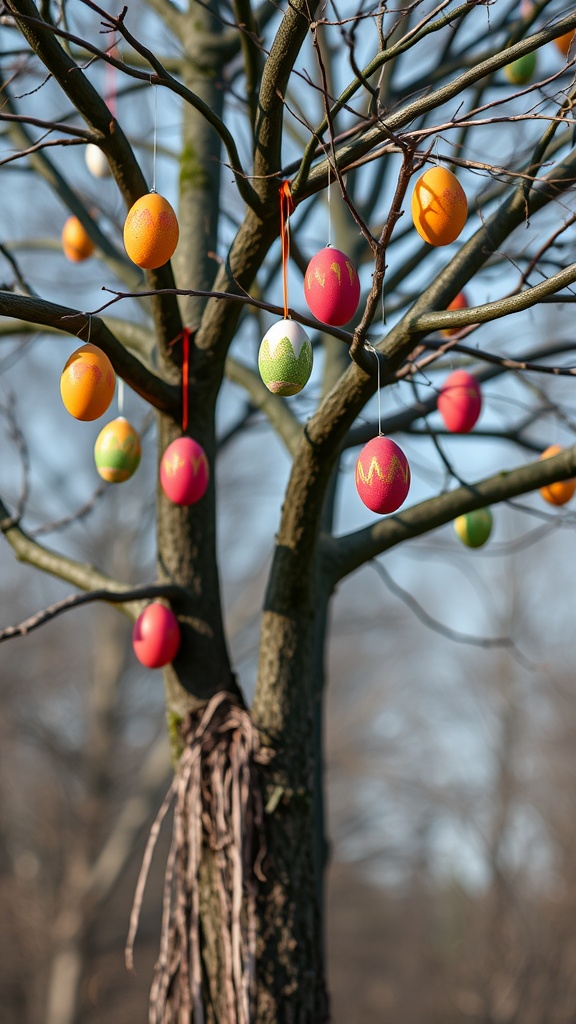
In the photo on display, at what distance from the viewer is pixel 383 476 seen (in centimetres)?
190

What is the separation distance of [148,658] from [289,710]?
17.0 inches

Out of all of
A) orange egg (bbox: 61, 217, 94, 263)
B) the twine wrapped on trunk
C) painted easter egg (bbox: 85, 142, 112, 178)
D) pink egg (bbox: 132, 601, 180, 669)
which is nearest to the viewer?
the twine wrapped on trunk

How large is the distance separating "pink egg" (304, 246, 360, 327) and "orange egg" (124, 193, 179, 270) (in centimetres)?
32

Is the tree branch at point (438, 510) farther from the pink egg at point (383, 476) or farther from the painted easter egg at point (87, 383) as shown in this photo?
the painted easter egg at point (87, 383)

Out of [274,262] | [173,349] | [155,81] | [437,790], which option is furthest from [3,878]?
[155,81]

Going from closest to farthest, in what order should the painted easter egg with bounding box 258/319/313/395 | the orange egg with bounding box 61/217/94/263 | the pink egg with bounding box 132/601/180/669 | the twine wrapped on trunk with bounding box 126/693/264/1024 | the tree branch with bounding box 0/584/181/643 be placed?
the painted easter egg with bounding box 258/319/313/395 < the tree branch with bounding box 0/584/181/643 < the twine wrapped on trunk with bounding box 126/693/264/1024 < the pink egg with bounding box 132/601/180/669 < the orange egg with bounding box 61/217/94/263

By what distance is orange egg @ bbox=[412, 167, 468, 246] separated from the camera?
196 cm

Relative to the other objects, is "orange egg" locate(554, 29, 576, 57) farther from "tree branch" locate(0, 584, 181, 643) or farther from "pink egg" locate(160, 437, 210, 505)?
"tree branch" locate(0, 584, 181, 643)

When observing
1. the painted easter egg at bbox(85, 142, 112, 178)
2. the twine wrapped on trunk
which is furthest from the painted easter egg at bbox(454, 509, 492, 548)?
the painted easter egg at bbox(85, 142, 112, 178)

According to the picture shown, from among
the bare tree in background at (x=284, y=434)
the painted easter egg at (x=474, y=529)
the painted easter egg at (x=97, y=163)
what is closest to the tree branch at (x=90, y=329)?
the bare tree in background at (x=284, y=434)

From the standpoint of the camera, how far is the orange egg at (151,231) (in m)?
1.99

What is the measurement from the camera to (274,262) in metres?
3.94

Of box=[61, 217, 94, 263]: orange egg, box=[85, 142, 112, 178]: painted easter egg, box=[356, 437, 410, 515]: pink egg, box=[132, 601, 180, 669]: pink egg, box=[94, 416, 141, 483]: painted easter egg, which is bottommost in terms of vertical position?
box=[132, 601, 180, 669]: pink egg

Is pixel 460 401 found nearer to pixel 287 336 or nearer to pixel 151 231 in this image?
pixel 287 336
